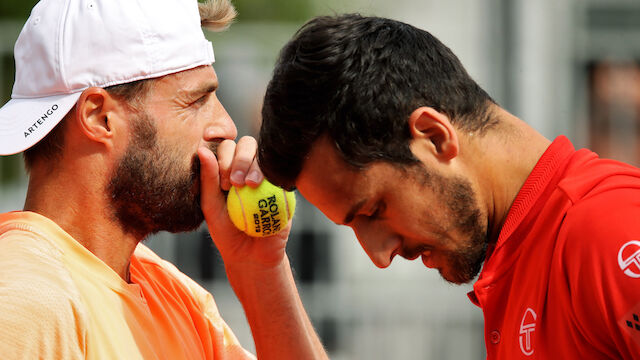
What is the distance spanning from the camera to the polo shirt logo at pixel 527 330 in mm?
3003

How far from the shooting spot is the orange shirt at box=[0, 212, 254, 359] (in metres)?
3.06

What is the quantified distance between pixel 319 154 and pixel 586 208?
1.02 meters

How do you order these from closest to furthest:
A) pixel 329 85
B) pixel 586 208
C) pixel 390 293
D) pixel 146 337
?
pixel 586 208
pixel 329 85
pixel 146 337
pixel 390 293

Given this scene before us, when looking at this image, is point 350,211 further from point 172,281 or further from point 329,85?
point 172,281

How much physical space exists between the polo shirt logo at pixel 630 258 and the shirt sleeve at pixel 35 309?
1838mm

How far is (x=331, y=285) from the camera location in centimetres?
984

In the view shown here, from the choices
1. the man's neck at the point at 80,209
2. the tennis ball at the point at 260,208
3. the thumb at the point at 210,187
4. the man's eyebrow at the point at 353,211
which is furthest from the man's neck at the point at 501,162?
the man's neck at the point at 80,209

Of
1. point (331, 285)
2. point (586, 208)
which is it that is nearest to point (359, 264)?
point (331, 285)

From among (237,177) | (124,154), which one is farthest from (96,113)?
(237,177)

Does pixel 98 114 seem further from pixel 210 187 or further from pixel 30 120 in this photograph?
pixel 210 187

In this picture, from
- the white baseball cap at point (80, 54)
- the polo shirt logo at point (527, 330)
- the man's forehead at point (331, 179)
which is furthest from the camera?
the white baseball cap at point (80, 54)

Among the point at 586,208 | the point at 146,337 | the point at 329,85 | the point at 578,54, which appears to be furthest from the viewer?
the point at 578,54

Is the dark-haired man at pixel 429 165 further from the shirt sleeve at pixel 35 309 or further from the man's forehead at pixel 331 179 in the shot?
the shirt sleeve at pixel 35 309

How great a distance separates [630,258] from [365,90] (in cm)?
110
